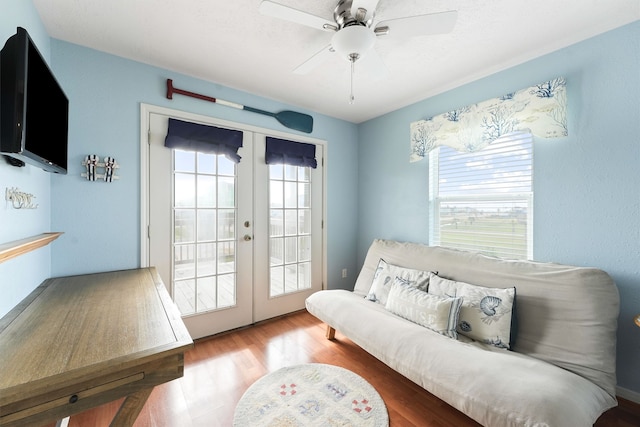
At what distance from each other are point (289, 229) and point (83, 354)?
7.09 feet

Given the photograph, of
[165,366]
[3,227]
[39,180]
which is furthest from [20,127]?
[165,366]

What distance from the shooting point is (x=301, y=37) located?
5.96ft

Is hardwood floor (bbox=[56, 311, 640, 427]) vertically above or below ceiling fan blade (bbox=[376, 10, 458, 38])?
below

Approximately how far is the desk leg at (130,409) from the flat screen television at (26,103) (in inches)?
40.6

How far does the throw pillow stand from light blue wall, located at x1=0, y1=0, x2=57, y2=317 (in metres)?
2.25

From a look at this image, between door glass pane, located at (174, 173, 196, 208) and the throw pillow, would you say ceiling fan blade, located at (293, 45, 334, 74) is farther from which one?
the throw pillow

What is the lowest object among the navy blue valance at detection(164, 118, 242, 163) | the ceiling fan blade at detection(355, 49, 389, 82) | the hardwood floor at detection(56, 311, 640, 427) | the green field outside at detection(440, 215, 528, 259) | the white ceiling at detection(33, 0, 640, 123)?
the hardwood floor at detection(56, 311, 640, 427)

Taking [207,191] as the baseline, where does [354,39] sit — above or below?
above

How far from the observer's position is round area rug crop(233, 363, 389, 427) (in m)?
1.50

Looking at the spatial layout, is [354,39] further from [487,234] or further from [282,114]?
[487,234]

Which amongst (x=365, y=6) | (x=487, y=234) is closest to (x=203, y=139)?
(x=365, y=6)

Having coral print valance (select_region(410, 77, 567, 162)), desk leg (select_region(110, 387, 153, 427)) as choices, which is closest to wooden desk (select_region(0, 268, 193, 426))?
desk leg (select_region(110, 387, 153, 427))

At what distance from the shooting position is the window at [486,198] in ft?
6.88

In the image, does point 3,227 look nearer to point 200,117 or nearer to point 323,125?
point 200,117
